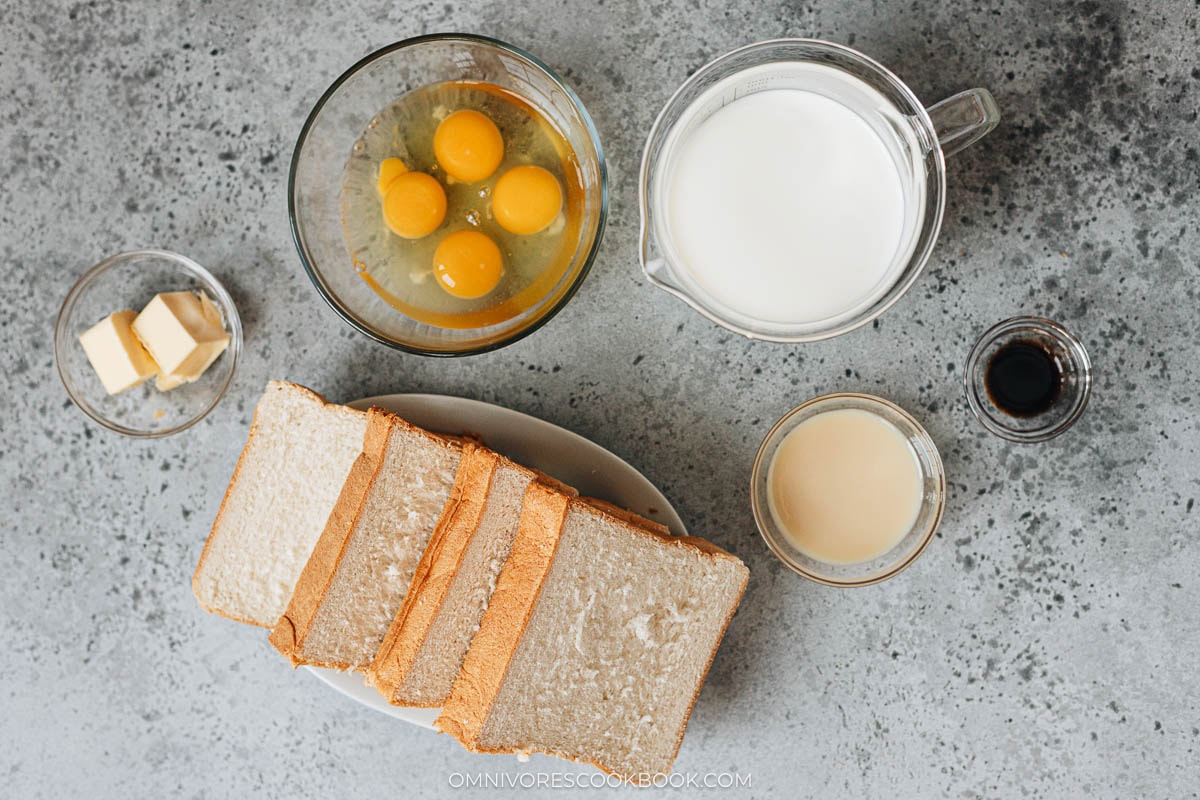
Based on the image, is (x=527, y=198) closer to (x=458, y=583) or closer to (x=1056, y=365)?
(x=458, y=583)

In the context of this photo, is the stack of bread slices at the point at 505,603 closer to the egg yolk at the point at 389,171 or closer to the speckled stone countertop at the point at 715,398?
the speckled stone countertop at the point at 715,398

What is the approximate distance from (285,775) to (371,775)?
20 cm

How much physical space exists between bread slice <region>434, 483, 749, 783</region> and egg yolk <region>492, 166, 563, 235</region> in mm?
516

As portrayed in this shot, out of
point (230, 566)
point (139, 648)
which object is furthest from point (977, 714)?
point (139, 648)

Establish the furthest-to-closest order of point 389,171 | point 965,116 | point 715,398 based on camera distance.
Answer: point 715,398, point 389,171, point 965,116

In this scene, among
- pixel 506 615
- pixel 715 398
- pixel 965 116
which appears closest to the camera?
pixel 965 116

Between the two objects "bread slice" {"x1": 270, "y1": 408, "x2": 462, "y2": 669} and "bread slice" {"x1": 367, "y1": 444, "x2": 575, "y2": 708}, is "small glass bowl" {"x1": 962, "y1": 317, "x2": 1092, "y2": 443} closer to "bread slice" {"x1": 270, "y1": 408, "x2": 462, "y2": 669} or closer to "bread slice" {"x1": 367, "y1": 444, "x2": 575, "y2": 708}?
"bread slice" {"x1": 367, "y1": 444, "x2": 575, "y2": 708}

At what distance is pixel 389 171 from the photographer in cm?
166

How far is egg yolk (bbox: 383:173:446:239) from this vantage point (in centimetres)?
161

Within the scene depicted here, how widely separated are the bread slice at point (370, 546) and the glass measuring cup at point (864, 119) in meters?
0.57

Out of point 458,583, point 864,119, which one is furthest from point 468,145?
point 458,583

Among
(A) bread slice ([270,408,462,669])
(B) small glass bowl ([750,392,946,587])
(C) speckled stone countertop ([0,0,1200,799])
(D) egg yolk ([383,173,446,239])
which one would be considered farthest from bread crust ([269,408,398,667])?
(B) small glass bowl ([750,392,946,587])

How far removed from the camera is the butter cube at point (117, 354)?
1.73m

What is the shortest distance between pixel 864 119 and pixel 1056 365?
682mm
